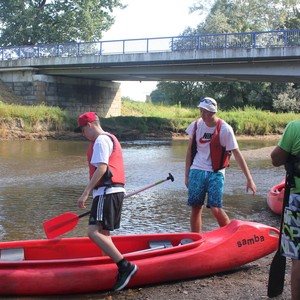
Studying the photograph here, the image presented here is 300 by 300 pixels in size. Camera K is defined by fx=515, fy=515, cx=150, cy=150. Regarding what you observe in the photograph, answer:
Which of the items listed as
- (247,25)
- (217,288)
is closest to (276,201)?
(217,288)

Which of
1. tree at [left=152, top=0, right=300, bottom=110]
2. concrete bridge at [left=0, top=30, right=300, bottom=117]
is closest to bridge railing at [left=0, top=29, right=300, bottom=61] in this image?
concrete bridge at [left=0, top=30, right=300, bottom=117]

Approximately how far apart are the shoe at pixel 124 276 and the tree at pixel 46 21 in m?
44.5

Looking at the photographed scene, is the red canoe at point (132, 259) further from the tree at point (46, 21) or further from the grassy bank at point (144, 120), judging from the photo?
the tree at point (46, 21)

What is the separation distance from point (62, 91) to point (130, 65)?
6287 mm

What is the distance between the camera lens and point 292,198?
3.65m

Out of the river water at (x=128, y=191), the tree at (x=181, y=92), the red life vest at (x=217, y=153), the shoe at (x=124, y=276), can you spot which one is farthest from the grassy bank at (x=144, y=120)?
the shoe at (x=124, y=276)

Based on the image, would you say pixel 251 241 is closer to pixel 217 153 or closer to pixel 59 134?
pixel 217 153

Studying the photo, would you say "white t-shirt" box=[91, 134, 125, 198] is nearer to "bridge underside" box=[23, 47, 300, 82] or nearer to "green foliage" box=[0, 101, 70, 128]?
"green foliage" box=[0, 101, 70, 128]

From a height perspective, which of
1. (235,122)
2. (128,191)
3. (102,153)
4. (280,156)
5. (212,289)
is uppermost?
(280,156)

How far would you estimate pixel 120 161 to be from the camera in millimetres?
4809

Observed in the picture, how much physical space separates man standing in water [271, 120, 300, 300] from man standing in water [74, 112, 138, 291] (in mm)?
1578

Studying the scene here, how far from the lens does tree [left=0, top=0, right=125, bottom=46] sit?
46.7m

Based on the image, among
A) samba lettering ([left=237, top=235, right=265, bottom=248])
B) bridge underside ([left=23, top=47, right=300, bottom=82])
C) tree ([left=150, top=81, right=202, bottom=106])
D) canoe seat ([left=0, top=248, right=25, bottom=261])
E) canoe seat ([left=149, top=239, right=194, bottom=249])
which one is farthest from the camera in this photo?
tree ([left=150, top=81, right=202, bottom=106])

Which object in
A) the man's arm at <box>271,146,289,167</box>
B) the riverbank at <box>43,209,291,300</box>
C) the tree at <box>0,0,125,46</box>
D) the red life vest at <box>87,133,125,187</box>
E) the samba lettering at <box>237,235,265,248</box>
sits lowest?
the riverbank at <box>43,209,291,300</box>
